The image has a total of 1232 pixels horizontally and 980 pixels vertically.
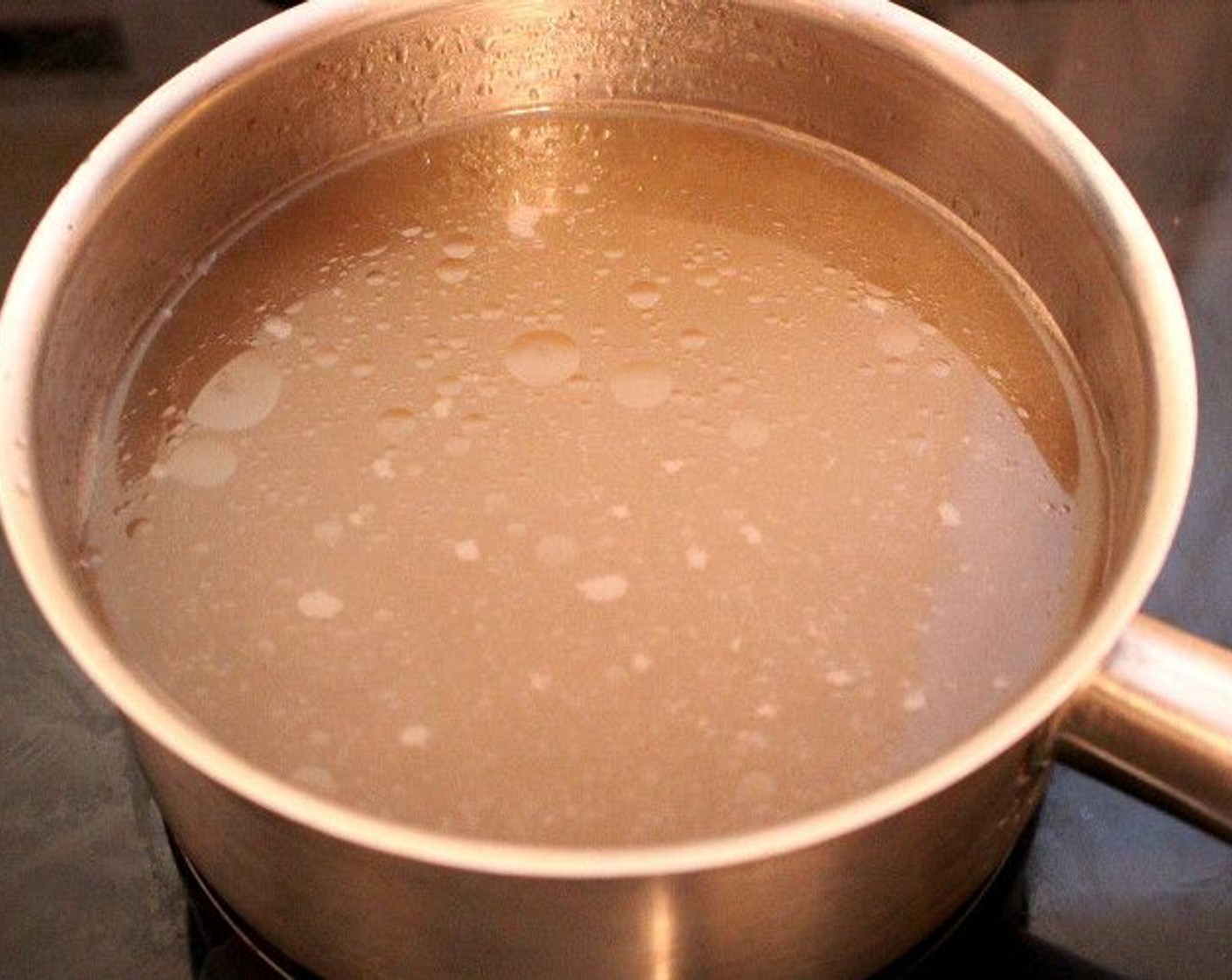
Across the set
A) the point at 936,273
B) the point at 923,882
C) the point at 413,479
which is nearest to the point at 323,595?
the point at 413,479

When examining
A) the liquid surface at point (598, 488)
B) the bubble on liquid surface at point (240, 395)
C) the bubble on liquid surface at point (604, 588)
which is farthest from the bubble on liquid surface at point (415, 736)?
the bubble on liquid surface at point (240, 395)

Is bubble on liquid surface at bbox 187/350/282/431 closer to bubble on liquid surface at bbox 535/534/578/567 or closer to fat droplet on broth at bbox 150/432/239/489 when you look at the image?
fat droplet on broth at bbox 150/432/239/489

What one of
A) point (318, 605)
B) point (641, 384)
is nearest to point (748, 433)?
point (641, 384)

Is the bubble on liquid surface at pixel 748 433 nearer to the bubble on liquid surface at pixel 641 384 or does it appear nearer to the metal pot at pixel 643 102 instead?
the bubble on liquid surface at pixel 641 384

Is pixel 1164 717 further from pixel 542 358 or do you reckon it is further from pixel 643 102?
pixel 643 102

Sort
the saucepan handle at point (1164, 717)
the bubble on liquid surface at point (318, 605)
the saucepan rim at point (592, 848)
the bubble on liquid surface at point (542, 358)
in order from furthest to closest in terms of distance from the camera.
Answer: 1. the bubble on liquid surface at point (542, 358)
2. the bubble on liquid surface at point (318, 605)
3. the saucepan handle at point (1164, 717)
4. the saucepan rim at point (592, 848)

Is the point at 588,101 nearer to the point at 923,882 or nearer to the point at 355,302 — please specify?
the point at 355,302

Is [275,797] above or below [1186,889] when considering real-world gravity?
above
